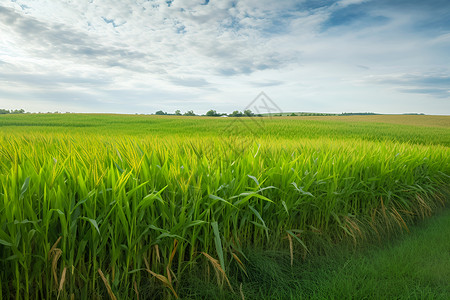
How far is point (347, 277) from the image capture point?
2244 mm

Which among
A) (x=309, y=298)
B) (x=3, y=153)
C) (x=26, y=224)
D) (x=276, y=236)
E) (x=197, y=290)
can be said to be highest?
(x=3, y=153)

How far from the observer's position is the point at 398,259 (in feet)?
8.61

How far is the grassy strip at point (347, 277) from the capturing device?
199 cm

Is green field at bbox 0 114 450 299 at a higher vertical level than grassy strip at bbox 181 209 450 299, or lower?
higher

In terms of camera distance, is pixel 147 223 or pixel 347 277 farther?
pixel 347 277

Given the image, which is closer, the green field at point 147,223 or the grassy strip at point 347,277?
the green field at point 147,223

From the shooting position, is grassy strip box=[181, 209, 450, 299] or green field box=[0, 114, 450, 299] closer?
green field box=[0, 114, 450, 299]

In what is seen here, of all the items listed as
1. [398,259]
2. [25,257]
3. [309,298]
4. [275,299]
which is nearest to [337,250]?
[398,259]

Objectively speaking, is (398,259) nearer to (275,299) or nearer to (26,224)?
(275,299)

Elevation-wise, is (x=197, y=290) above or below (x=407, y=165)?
below

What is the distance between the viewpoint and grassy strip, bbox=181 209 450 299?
6.52ft

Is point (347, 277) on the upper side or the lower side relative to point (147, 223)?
lower

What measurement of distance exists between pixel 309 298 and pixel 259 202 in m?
0.78

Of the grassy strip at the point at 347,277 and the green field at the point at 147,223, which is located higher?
the green field at the point at 147,223
